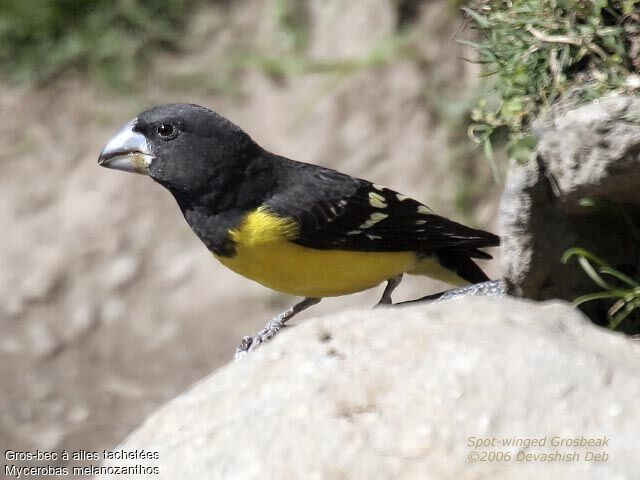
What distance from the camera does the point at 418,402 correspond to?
8.66ft

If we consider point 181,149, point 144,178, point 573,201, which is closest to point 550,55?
point 573,201

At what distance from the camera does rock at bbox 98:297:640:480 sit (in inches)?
98.7

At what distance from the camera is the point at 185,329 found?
26.7 feet

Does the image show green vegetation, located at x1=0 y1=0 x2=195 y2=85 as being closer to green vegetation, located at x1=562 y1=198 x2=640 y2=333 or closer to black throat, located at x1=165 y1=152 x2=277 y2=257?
black throat, located at x1=165 y1=152 x2=277 y2=257

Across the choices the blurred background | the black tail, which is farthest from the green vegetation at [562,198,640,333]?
the blurred background

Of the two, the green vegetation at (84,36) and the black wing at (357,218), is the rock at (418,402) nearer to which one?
the black wing at (357,218)

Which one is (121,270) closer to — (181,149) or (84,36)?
(84,36)

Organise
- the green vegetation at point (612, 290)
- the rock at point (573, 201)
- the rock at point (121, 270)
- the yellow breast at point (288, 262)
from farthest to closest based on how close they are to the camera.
Result: the rock at point (121, 270) → the yellow breast at point (288, 262) → the green vegetation at point (612, 290) → the rock at point (573, 201)

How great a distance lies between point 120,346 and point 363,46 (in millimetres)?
3028

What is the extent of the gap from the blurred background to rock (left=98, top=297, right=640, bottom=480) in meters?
4.51

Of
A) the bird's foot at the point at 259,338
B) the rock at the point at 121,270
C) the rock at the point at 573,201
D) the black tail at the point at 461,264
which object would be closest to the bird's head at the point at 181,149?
the bird's foot at the point at 259,338

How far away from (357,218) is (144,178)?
4419 mm

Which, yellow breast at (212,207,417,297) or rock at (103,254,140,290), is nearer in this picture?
yellow breast at (212,207,417,297)

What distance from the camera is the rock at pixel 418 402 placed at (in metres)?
2.51
